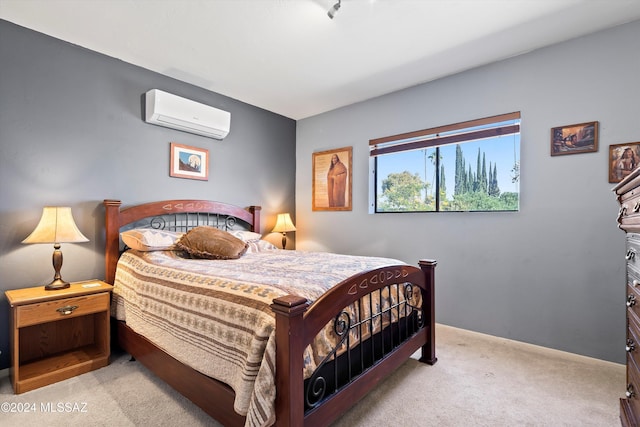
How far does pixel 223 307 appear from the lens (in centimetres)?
156

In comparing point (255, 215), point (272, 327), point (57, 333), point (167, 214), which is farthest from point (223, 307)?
point (255, 215)

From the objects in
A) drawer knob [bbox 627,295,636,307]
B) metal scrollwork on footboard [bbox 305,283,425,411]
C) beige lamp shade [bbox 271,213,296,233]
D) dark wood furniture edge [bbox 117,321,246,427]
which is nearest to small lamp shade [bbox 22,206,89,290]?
dark wood furniture edge [bbox 117,321,246,427]

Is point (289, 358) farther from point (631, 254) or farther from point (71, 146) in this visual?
point (71, 146)

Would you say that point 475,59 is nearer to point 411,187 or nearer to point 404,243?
point 411,187

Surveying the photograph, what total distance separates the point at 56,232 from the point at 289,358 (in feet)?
6.93

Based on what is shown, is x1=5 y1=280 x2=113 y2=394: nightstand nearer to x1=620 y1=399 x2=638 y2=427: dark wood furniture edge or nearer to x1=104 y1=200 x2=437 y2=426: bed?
x1=104 y1=200 x2=437 y2=426: bed

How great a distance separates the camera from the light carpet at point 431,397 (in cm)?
176

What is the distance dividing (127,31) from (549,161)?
3.60 m

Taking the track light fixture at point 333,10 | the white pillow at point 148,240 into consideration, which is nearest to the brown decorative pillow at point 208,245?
the white pillow at point 148,240

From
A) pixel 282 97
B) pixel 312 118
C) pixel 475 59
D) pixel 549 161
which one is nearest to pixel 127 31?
pixel 282 97

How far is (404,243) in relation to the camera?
3.52 m

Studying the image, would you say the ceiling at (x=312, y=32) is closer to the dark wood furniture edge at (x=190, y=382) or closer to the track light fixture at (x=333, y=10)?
the track light fixture at (x=333, y=10)

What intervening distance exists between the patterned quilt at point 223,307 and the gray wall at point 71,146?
62cm

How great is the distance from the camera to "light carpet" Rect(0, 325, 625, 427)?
176 centimetres
